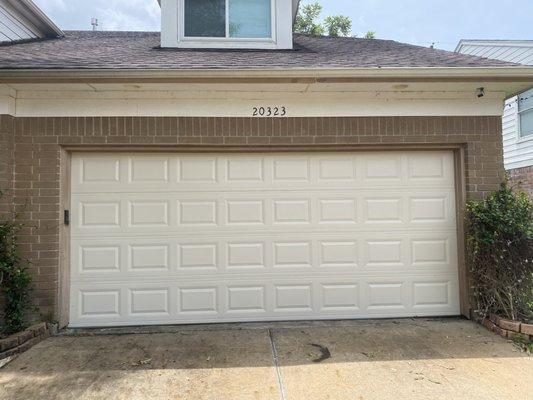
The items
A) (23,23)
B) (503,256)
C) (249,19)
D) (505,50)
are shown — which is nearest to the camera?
(503,256)

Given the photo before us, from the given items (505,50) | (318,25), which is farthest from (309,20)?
(505,50)

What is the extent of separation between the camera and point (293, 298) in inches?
204

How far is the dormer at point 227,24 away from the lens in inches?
246

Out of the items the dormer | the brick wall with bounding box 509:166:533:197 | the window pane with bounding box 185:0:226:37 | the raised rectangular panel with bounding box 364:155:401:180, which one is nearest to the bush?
the raised rectangular panel with bounding box 364:155:401:180

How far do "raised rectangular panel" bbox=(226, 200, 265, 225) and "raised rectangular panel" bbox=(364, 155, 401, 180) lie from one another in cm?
157

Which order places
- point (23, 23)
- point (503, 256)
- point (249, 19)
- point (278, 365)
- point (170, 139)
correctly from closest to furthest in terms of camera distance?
point (278, 365)
point (503, 256)
point (170, 139)
point (249, 19)
point (23, 23)

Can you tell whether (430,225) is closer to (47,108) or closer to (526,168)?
(47,108)

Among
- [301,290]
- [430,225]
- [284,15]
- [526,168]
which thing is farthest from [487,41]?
[301,290]

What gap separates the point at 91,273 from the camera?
5051 mm

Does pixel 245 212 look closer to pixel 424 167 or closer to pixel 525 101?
pixel 424 167

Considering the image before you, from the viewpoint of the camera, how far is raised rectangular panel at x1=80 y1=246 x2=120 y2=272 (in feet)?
16.6

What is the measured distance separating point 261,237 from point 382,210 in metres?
1.71

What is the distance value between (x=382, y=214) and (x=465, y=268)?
131 centimetres

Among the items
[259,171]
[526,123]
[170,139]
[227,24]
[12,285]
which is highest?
[227,24]
